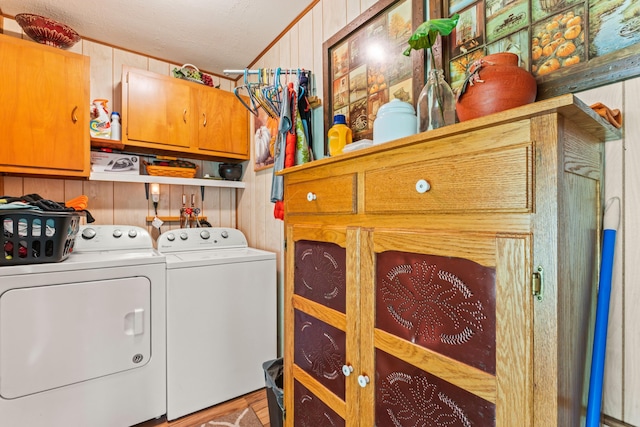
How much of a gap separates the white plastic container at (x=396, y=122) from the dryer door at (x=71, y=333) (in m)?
1.55

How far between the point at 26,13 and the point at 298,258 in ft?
7.75

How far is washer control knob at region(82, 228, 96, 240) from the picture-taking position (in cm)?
189

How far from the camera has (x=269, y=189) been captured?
7.63 feet

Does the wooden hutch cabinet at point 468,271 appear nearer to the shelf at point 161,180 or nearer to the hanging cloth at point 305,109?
the hanging cloth at point 305,109

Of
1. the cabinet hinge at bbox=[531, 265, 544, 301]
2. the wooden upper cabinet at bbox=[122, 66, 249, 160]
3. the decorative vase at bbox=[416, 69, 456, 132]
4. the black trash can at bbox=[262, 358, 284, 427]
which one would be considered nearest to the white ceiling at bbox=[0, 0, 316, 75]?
the wooden upper cabinet at bbox=[122, 66, 249, 160]

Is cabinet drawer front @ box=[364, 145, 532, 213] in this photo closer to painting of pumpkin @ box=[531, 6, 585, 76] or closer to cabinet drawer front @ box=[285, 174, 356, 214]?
cabinet drawer front @ box=[285, 174, 356, 214]

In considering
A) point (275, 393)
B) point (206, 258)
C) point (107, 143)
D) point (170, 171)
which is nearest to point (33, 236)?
point (206, 258)

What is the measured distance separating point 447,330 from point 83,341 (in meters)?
1.78

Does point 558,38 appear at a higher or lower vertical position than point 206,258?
higher

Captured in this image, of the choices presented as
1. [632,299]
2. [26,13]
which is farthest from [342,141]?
[26,13]

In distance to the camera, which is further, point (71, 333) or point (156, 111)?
point (156, 111)

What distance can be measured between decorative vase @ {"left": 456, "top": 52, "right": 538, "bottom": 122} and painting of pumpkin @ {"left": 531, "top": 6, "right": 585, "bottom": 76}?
0.18 meters

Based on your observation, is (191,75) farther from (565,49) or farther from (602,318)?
(602,318)

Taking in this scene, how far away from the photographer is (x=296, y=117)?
1.69m
